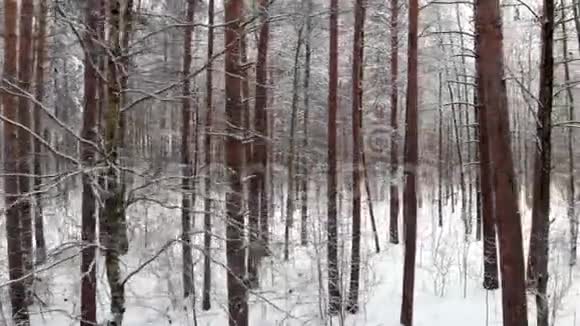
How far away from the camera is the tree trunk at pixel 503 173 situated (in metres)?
6.21

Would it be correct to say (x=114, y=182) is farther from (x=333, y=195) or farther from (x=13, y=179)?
(x=333, y=195)

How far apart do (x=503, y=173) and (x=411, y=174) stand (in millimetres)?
3781

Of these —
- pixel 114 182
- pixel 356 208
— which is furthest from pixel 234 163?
pixel 356 208

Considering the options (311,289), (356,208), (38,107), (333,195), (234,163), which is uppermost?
(38,107)

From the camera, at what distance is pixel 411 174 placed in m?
10.1

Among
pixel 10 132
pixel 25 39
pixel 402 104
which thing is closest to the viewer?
pixel 10 132

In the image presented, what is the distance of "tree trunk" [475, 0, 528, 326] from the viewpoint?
621 cm

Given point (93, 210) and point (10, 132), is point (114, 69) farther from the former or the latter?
point (10, 132)

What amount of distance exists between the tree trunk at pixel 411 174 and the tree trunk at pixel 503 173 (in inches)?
142

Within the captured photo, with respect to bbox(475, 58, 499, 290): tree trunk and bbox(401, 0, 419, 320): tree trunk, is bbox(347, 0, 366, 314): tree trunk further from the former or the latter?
bbox(475, 58, 499, 290): tree trunk

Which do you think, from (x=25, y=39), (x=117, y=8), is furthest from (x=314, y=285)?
(x=117, y=8)

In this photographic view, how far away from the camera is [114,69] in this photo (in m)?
5.05

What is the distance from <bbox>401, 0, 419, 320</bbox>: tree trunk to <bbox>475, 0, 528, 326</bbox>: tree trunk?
142 inches

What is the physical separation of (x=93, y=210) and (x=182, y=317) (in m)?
4.75
